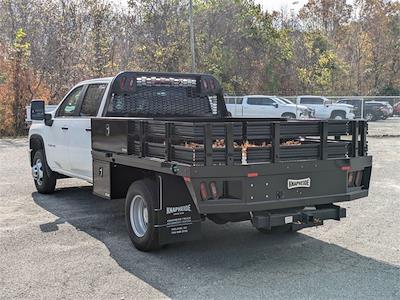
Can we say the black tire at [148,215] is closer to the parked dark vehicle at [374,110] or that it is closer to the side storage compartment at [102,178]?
the side storage compartment at [102,178]

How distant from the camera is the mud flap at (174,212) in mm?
5609

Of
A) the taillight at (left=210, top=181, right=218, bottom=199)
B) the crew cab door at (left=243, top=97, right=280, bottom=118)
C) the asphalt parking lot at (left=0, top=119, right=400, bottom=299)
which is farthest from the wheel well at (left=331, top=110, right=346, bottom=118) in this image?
the taillight at (left=210, top=181, right=218, bottom=199)

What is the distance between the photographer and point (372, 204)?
864cm

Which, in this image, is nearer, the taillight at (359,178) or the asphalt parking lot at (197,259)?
the asphalt parking lot at (197,259)

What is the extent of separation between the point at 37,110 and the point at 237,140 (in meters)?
4.69

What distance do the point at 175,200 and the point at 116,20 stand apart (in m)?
33.5

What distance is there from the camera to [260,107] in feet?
97.8

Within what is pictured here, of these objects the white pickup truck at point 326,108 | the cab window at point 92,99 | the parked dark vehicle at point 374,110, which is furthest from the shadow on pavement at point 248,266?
the parked dark vehicle at point 374,110

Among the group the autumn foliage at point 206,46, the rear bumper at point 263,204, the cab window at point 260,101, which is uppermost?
the autumn foliage at point 206,46

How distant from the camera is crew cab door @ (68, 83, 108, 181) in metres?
7.58

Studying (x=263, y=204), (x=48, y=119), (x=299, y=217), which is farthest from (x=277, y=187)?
(x=48, y=119)

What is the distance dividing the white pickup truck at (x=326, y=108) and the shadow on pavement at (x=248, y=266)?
23.7m

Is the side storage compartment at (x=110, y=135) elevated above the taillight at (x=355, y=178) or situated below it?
above

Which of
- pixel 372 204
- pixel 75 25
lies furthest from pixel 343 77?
pixel 372 204
